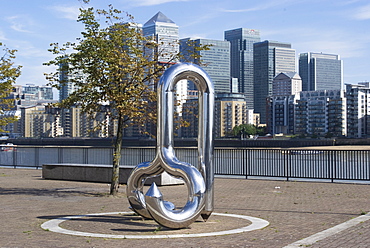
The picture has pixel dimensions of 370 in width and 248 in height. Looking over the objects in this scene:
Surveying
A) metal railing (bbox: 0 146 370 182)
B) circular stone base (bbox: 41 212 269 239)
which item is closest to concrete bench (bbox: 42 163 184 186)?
metal railing (bbox: 0 146 370 182)

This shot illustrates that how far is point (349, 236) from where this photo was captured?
10461 mm

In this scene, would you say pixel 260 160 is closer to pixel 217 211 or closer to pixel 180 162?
pixel 217 211

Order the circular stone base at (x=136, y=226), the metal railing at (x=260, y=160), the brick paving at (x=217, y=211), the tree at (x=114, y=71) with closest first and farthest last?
the brick paving at (x=217, y=211) → the circular stone base at (x=136, y=226) → the tree at (x=114, y=71) → the metal railing at (x=260, y=160)

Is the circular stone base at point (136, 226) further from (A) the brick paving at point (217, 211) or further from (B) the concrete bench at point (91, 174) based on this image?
(B) the concrete bench at point (91, 174)

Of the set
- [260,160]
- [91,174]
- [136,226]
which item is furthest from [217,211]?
[260,160]

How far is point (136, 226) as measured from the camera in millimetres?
11969

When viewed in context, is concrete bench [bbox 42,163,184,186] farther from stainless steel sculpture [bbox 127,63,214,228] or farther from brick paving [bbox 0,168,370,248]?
stainless steel sculpture [bbox 127,63,214,228]

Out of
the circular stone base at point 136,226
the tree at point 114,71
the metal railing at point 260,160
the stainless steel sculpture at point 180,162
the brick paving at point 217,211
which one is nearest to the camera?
the brick paving at point 217,211

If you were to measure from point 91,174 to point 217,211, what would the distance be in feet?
35.2

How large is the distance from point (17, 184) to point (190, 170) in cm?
1358

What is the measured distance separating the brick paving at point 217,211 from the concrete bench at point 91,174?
675 millimetres

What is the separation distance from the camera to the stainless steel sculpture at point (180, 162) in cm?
1153

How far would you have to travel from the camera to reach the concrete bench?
22281 mm

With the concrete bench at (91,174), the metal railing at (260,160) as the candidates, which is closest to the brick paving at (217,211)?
the concrete bench at (91,174)
